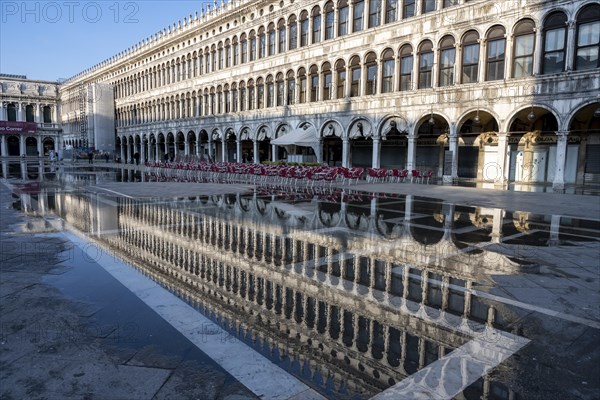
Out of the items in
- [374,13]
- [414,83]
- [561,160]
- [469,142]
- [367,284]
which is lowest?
[367,284]

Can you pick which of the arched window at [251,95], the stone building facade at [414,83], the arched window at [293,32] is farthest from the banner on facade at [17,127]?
the arched window at [293,32]

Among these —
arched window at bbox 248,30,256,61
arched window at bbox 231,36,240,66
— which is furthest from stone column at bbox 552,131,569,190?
arched window at bbox 231,36,240,66

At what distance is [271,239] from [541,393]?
228 inches

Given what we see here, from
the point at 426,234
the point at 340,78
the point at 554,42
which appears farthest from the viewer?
the point at 340,78

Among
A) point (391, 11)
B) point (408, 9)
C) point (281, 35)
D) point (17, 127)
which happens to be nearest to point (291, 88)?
point (281, 35)

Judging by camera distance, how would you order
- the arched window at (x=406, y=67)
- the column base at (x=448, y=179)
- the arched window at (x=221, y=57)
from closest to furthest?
1. the column base at (x=448, y=179)
2. the arched window at (x=406, y=67)
3. the arched window at (x=221, y=57)

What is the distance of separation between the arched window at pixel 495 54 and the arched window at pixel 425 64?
11.2 ft

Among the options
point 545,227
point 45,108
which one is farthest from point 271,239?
point 45,108

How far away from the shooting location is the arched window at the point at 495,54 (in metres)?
22.8

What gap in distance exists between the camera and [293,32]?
34906mm

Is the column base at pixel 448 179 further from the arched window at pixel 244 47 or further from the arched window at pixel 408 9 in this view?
the arched window at pixel 244 47

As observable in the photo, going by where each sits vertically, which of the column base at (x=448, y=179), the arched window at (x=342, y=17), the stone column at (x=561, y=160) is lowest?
the column base at (x=448, y=179)

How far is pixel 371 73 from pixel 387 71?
4.39 feet

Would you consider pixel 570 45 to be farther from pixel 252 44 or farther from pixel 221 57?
pixel 221 57
